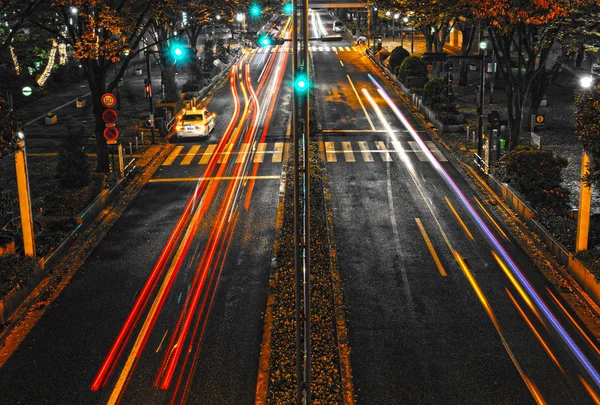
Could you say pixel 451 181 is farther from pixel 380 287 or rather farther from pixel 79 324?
pixel 79 324

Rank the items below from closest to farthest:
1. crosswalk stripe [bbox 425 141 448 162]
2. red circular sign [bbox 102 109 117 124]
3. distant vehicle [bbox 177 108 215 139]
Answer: red circular sign [bbox 102 109 117 124] < crosswalk stripe [bbox 425 141 448 162] < distant vehicle [bbox 177 108 215 139]

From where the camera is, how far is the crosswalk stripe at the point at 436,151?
3011 cm

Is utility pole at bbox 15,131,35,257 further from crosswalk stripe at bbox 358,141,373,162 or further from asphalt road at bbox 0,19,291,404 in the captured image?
crosswalk stripe at bbox 358,141,373,162

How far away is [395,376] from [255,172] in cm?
1704

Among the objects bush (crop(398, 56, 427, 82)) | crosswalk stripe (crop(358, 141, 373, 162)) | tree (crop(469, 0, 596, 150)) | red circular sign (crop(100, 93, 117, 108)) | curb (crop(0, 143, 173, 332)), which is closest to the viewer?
curb (crop(0, 143, 173, 332))

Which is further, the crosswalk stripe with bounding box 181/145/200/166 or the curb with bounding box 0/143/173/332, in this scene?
the crosswalk stripe with bounding box 181/145/200/166

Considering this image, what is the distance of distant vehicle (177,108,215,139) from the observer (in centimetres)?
3516

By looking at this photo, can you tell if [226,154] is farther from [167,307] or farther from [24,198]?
[167,307]

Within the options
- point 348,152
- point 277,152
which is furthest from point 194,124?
point 348,152

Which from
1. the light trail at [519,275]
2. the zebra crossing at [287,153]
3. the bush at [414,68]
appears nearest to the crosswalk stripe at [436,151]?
the zebra crossing at [287,153]

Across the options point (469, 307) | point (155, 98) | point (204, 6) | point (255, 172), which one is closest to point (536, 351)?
point (469, 307)

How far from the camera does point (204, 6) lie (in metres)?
33.5

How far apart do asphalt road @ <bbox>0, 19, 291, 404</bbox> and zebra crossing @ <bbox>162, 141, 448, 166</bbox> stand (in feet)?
8.10

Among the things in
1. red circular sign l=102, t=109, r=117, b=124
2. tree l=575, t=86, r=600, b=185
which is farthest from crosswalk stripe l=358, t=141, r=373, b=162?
tree l=575, t=86, r=600, b=185
